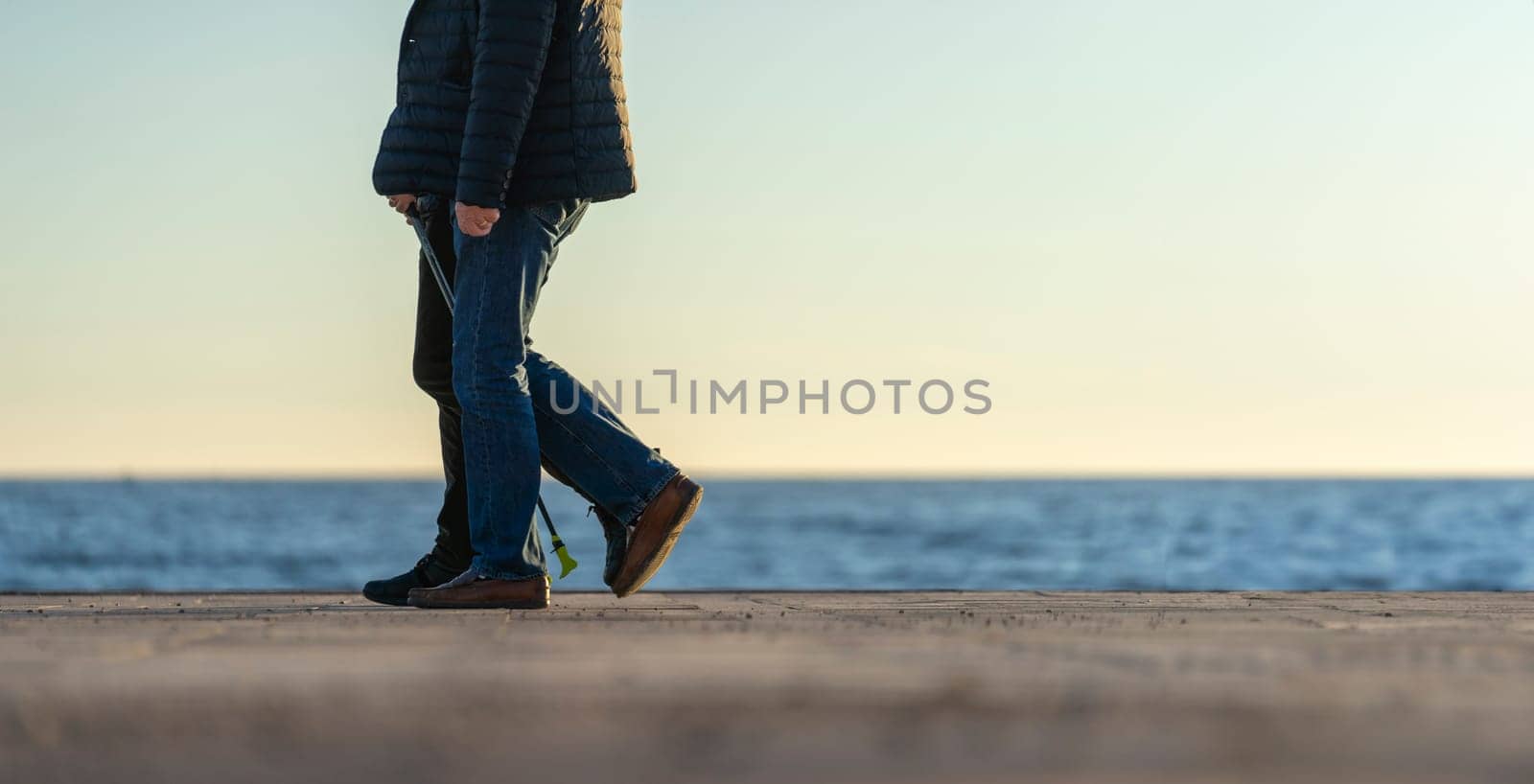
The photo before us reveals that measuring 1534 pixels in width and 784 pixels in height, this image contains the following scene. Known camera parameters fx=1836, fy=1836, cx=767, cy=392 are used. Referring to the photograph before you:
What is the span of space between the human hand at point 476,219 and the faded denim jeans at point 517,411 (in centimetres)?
4

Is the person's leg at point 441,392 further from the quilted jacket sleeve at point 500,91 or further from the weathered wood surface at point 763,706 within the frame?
the weathered wood surface at point 763,706

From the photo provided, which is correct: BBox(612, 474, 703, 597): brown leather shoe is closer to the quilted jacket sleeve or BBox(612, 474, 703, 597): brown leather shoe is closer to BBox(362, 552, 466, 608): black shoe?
BBox(362, 552, 466, 608): black shoe

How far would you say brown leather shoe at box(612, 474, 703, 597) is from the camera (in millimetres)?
3471

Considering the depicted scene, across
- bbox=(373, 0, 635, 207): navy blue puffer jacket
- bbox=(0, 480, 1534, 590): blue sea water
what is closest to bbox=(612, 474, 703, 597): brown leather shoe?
bbox=(373, 0, 635, 207): navy blue puffer jacket

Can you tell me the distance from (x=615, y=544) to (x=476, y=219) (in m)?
0.68

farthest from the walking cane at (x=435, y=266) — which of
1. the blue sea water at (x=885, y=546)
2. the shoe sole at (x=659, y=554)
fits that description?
the blue sea water at (x=885, y=546)

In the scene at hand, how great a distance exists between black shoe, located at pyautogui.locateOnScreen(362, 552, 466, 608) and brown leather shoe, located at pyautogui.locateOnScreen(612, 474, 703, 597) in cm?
40

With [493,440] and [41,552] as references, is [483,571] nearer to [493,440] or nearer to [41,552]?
[493,440]

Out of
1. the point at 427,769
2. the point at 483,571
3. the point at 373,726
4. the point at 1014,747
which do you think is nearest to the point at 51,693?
the point at 373,726

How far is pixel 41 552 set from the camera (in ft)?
92.0

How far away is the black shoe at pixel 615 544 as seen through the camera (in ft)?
11.4

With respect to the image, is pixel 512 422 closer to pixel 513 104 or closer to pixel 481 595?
pixel 481 595

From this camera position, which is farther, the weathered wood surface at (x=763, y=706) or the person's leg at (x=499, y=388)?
the person's leg at (x=499, y=388)

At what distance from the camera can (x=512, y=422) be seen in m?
3.45
